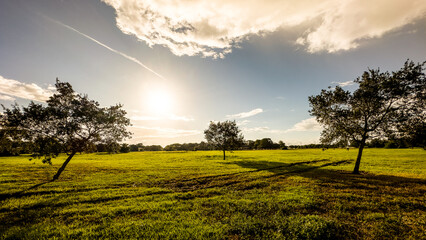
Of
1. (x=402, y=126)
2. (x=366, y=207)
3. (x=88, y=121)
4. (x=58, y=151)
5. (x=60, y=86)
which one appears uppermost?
(x=60, y=86)

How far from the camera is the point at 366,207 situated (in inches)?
479

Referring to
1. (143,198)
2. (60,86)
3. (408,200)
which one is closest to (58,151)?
(60,86)

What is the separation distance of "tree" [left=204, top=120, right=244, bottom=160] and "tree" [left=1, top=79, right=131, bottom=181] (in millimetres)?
36347

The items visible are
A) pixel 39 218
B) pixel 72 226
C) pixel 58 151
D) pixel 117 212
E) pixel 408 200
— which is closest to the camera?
pixel 72 226

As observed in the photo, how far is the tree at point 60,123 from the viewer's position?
20.8 m

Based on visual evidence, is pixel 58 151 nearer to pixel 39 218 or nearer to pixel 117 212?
pixel 39 218

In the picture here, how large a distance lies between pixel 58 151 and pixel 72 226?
18.1 m

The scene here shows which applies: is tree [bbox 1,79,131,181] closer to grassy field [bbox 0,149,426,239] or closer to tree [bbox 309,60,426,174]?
grassy field [bbox 0,149,426,239]

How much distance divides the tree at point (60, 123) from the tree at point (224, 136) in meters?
36.3

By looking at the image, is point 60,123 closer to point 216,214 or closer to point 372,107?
point 216,214

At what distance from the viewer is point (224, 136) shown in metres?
57.3

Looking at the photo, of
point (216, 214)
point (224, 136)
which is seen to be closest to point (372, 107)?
point (216, 214)

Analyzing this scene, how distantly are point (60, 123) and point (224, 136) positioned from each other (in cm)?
4320

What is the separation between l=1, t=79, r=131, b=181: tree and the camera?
68.4 feet
